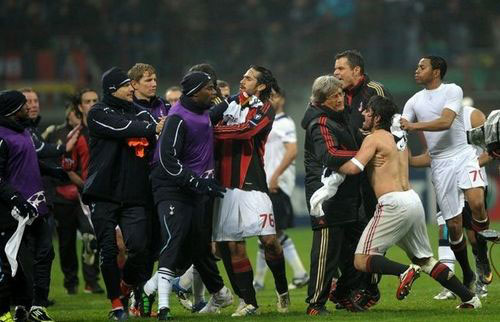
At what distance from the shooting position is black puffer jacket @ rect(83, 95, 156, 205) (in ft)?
35.0

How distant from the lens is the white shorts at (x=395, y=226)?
33.7 ft

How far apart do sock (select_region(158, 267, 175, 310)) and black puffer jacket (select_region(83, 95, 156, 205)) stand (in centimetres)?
77

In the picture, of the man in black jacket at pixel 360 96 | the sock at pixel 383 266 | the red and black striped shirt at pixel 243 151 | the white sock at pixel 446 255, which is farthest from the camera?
the white sock at pixel 446 255

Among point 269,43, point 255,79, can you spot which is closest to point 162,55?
point 269,43

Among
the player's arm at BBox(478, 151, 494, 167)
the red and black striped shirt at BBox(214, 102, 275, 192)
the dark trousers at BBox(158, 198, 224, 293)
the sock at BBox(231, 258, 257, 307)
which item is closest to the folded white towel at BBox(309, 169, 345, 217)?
the red and black striped shirt at BBox(214, 102, 275, 192)

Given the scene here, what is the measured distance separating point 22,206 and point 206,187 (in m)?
1.64

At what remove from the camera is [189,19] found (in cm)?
2944

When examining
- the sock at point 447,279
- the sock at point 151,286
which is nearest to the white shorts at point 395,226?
the sock at point 447,279

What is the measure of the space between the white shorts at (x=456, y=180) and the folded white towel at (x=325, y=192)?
7.12ft

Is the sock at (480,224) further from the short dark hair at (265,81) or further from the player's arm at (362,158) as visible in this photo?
the short dark hair at (265,81)

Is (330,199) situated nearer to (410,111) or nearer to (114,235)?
(114,235)

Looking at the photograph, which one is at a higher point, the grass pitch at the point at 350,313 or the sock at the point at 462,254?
the sock at the point at 462,254

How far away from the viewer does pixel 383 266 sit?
33.5 ft

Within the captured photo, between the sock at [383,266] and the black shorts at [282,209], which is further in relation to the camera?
the black shorts at [282,209]
